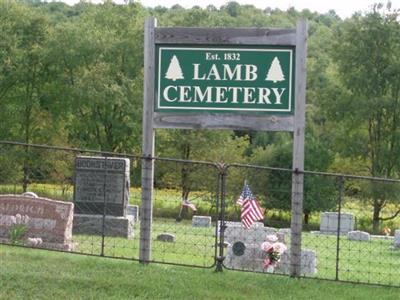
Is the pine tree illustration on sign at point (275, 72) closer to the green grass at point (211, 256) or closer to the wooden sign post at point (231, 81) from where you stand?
the wooden sign post at point (231, 81)

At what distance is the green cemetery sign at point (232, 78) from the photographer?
9031 millimetres

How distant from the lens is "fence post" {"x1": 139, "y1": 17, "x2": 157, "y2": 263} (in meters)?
9.20

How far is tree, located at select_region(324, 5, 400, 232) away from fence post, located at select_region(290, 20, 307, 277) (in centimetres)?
3411

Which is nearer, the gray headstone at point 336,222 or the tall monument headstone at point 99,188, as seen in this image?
the tall monument headstone at point 99,188

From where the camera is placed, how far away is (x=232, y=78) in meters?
9.07

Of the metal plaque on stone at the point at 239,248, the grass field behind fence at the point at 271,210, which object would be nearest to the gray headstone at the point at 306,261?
the metal plaque on stone at the point at 239,248

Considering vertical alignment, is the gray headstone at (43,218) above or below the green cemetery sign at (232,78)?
below

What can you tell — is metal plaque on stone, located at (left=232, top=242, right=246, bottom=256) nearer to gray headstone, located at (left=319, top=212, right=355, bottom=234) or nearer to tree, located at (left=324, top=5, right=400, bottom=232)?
gray headstone, located at (left=319, top=212, right=355, bottom=234)

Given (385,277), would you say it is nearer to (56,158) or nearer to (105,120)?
(56,158)

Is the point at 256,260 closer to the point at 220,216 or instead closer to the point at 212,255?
the point at 212,255

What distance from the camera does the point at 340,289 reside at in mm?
8609

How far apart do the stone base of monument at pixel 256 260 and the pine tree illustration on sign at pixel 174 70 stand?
10.3ft

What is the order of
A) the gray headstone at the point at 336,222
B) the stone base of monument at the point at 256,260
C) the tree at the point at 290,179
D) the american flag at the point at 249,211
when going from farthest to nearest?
the tree at the point at 290,179 → the gray headstone at the point at 336,222 → the american flag at the point at 249,211 → the stone base of monument at the point at 256,260

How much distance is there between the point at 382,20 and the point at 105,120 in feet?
55.8
